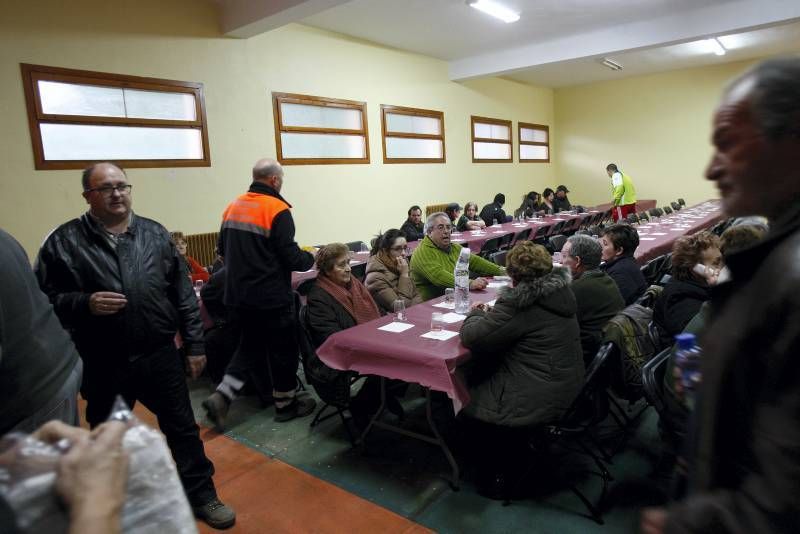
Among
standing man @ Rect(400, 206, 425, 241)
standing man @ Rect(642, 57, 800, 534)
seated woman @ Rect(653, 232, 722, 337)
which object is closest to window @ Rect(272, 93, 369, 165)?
standing man @ Rect(400, 206, 425, 241)

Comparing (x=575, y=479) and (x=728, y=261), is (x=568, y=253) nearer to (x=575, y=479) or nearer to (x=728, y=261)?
(x=575, y=479)

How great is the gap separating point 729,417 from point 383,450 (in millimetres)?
2270

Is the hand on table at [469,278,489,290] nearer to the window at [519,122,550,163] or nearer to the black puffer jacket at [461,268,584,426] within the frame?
the black puffer jacket at [461,268,584,426]

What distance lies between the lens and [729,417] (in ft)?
2.25

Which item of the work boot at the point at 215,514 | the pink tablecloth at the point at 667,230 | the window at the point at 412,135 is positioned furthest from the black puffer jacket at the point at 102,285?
the window at the point at 412,135

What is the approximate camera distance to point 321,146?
25.1ft

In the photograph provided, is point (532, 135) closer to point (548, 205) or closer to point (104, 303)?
point (548, 205)

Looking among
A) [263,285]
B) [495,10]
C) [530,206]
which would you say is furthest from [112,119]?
[530,206]

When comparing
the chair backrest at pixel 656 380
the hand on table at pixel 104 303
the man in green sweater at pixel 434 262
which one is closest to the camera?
the hand on table at pixel 104 303

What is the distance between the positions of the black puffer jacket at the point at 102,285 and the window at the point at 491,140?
9566 mm

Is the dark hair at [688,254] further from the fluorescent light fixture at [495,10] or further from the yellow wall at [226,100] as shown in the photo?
the yellow wall at [226,100]

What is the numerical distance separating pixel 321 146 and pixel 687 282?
20.2 feet

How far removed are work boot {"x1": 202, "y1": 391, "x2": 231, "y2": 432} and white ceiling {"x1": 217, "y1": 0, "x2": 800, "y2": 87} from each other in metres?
4.09

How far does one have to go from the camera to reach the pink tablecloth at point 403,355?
220cm
